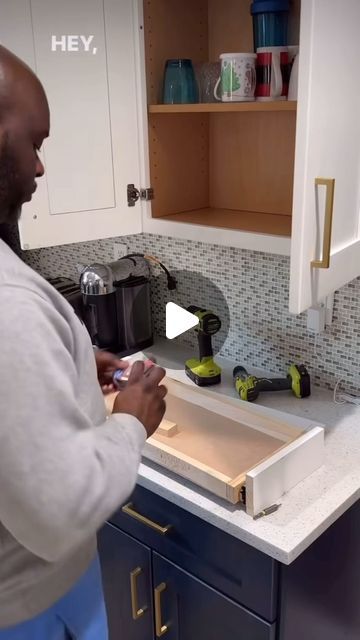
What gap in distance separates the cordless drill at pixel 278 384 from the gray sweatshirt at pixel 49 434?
2.29 feet

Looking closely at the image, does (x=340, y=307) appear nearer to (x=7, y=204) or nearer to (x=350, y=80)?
(x=350, y=80)

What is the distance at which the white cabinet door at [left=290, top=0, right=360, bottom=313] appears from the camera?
2.99 ft

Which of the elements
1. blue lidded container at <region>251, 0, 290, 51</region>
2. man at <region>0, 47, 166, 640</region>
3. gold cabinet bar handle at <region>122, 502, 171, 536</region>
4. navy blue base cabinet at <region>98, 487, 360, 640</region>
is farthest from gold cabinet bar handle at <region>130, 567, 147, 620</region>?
blue lidded container at <region>251, 0, 290, 51</region>

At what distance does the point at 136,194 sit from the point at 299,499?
2.60 feet

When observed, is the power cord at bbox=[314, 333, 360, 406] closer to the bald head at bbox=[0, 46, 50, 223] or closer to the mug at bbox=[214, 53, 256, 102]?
the mug at bbox=[214, 53, 256, 102]

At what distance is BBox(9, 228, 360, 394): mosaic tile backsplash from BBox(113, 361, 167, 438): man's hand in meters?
0.66

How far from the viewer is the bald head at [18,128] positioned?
0.75 metres

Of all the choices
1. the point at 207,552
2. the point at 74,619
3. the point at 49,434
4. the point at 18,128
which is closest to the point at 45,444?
the point at 49,434

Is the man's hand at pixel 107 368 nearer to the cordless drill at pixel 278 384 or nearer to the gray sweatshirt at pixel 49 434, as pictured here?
the gray sweatshirt at pixel 49 434

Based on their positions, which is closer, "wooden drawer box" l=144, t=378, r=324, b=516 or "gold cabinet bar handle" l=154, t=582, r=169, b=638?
"wooden drawer box" l=144, t=378, r=324, b=516

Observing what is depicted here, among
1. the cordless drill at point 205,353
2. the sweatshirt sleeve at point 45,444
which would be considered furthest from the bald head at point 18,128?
the cordless drill at point 205,353

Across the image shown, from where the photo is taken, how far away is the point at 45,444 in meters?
0.70

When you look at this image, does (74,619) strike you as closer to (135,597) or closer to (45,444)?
(135,597)

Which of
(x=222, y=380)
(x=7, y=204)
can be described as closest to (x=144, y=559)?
(x=222, y=380)
